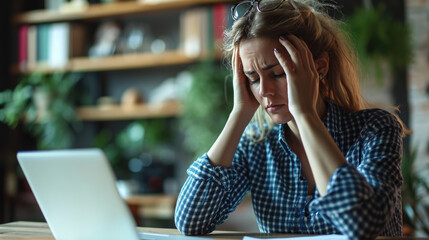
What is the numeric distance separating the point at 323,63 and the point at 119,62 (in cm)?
220

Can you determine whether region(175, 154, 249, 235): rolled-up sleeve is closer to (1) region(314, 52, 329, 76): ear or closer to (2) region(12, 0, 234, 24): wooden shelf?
(1) region(314, 52, 329, 76): ear

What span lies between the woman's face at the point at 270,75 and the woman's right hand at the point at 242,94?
10 centimetres

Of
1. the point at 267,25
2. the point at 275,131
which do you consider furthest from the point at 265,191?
the point at 267,25

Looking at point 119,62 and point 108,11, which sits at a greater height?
point 108,11

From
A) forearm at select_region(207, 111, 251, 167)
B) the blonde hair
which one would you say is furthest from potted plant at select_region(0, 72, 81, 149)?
forearm at select_region(207, 111, 251, 167)

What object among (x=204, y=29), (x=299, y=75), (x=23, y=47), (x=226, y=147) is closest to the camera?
(x=299, y=75)

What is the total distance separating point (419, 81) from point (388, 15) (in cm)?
44

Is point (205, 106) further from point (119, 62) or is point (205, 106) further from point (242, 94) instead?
point (242, 94)

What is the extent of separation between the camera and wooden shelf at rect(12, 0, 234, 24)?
3191 millimetres

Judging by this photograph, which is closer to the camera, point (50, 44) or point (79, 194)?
point (79, 194)

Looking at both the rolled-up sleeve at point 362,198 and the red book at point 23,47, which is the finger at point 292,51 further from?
the red book at point 23,47

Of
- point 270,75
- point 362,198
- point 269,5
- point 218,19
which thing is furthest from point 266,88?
point 218,19

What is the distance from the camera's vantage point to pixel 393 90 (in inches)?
114

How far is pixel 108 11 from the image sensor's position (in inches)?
131
